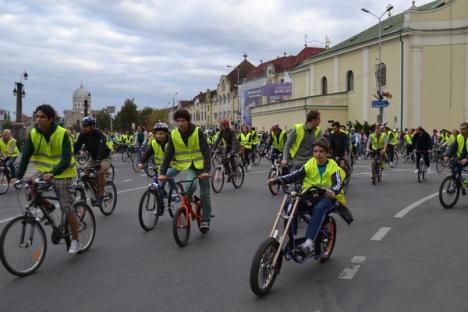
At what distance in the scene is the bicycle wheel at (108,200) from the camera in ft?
35.1

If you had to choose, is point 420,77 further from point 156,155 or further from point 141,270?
point 141,270

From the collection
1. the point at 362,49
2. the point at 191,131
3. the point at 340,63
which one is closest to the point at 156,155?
the point at 191,131

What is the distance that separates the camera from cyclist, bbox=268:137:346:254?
6023mm

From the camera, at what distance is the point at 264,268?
538 cm

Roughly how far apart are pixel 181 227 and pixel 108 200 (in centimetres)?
352

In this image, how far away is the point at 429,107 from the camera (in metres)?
50.4

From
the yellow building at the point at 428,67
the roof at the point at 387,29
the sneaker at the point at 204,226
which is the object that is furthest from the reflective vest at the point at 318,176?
the roof at the point at 387,29

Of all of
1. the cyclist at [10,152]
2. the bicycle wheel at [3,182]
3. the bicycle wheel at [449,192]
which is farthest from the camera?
the cyclist at [10,152]

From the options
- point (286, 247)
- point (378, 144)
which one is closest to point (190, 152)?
point (286, 247)

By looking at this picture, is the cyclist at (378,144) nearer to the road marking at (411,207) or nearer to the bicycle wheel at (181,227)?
the road marking at (411,207)

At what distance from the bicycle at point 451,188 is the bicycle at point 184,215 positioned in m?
5.47

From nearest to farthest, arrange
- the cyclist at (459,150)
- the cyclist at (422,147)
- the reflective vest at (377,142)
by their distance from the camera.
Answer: the cyclist at (459,150) < the reflective vest at (377,142) < the cyclist at (422,147)

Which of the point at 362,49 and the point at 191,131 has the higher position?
the point at 362,49

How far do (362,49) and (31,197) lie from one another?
53654mm
